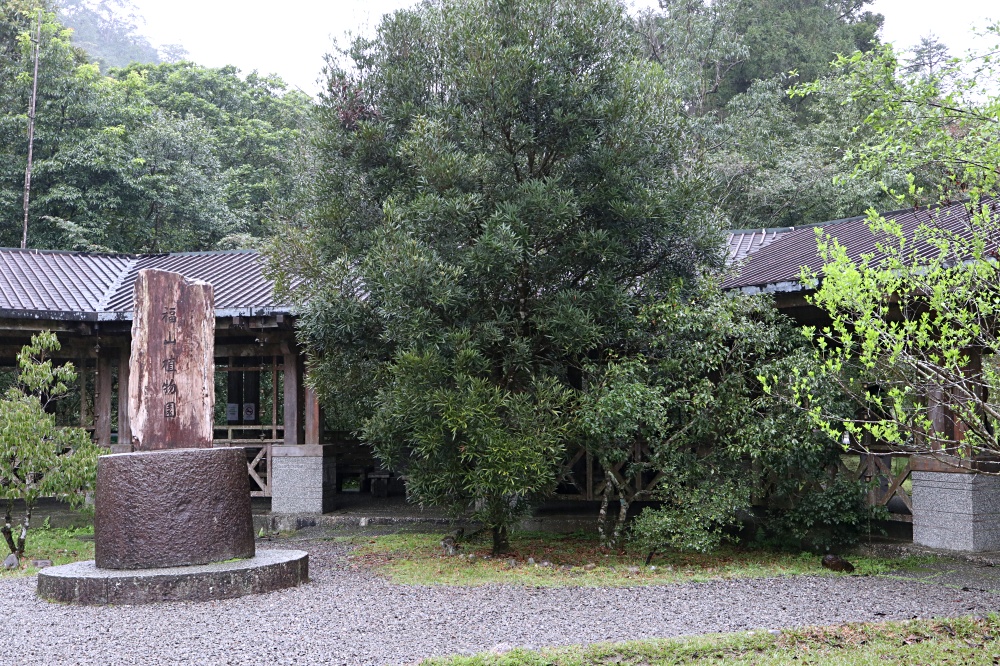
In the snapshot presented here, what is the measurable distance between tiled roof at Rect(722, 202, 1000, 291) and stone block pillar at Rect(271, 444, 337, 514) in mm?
6213

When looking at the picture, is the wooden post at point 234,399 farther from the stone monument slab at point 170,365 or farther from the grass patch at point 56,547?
the stone monument slab at point 170,365

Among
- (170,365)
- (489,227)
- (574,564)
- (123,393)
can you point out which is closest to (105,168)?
(123,393)

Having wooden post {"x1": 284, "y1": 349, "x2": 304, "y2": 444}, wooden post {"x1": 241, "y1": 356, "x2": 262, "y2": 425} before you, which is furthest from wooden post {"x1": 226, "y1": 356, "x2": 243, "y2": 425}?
wooden post {"x1": 284, "y1": 349, "x2": 304, "y2": 444}

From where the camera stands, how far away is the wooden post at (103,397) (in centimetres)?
1351

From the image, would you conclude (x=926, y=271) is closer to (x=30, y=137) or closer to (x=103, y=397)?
(x=103, y=397)

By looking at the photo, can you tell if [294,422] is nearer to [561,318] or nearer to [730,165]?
[561,318]

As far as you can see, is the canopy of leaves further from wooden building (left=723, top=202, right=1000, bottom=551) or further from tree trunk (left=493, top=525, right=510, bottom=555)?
tree trunk (left=493, top=525, right=510, bottom=555)

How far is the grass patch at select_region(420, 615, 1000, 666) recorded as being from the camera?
5.21 metres

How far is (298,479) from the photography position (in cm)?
1277

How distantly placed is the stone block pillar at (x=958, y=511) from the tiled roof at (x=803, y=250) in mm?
2279

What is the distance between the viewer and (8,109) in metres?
20.9

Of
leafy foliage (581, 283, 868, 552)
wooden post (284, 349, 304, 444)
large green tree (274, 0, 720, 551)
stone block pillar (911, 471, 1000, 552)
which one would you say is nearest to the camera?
large green tree (274, 0, 720, 551)

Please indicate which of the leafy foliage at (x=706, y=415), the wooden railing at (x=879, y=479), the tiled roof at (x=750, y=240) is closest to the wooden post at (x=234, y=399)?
the tiled roof at (x=750, y=240)

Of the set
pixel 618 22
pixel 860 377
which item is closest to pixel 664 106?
pixel 618 22
